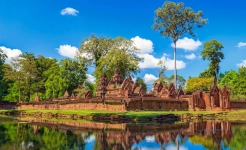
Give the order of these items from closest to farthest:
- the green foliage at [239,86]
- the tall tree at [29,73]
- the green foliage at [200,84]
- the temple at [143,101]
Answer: the temple at [143,101]
the green foliage at [239,86]
the tall tree at [29,73]
the green foliage at [200,84]

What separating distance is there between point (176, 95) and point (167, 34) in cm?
1451

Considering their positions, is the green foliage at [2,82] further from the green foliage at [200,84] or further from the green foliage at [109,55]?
the green foliage at [200,84]

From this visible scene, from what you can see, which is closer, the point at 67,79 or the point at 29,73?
the point at 67,79

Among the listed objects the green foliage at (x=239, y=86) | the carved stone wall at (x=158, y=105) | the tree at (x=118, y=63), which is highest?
the tree at (x=118, y=63)

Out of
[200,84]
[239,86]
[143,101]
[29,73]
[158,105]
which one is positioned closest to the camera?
[143,101]

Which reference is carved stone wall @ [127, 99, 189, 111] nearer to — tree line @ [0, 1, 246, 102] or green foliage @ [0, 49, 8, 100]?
tree line @ [0, 1, 246, 102]

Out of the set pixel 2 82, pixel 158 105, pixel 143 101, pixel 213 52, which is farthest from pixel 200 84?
pixel 2 82

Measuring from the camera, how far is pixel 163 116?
121 feet

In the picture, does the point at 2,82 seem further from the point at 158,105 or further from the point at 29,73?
the point at 158,105

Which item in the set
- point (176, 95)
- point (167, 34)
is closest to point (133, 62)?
point (167, 34)

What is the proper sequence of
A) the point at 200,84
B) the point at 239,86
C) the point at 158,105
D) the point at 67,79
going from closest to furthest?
1. the point at 158,105
2. the point at 67,79
3. the point at 239,86
4. the point at 200,84

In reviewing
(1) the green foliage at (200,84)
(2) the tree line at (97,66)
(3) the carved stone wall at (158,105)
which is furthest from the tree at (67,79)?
(1) the green foliage at (200,84)

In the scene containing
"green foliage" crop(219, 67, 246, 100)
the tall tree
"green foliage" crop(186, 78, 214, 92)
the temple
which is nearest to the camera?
the temple

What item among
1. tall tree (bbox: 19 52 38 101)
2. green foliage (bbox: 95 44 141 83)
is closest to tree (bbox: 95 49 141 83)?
green foliage (bbox: 95 44 141 83)
